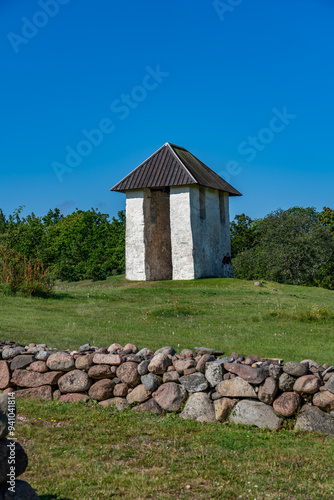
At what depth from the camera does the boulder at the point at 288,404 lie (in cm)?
635

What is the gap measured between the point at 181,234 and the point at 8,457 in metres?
22.8

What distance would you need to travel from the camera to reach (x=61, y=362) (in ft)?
25.1

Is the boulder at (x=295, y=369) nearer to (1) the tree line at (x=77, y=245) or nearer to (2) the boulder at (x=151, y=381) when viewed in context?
(2) the boulder at (x=151, y=381)

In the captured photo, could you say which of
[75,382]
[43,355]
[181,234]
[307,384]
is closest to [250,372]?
[307,384]

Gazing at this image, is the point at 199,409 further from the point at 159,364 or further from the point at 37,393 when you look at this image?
the point at 37,393

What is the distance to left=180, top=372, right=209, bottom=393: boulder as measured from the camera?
6.82 meters

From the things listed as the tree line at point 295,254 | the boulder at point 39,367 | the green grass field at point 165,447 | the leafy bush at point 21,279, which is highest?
the tree line at point 295,254

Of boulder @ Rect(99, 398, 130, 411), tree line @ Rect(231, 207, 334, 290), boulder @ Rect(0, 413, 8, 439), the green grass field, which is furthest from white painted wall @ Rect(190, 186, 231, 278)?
boulder @ Rect(0, 413, 8, 439)

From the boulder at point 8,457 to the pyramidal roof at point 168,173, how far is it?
22381 millimetres

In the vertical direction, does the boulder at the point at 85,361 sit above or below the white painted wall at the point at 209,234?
below

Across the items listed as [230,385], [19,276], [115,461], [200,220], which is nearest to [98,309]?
[19,276]

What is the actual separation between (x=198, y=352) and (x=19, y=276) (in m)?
11.5

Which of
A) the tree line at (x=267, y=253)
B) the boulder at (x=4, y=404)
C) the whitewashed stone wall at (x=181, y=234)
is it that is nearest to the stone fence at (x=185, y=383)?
the boulder at (x=4, y=404)

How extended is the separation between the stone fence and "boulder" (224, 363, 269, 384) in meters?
0.01
